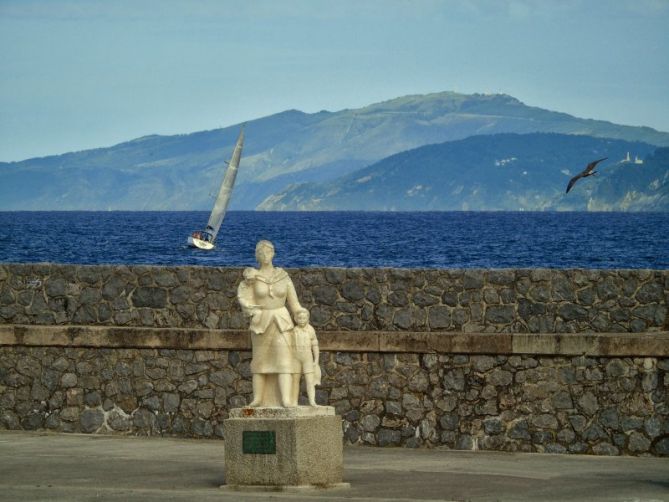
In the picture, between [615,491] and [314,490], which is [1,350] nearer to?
[314,490]

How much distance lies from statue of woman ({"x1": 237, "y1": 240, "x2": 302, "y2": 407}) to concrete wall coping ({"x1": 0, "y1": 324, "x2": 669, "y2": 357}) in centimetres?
376

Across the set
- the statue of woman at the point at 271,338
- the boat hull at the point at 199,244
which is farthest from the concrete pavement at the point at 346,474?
the boat hull at the point at 199,244

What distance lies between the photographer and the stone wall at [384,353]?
1706cm

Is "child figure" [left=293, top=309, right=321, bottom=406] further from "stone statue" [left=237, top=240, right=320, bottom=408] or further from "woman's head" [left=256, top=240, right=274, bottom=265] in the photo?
"woman's head" [left=256, top=240, right=274, bottom=265]

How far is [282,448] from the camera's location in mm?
13383

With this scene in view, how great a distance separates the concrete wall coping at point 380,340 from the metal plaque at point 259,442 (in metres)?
4.23

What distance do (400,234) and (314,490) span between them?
330 ft

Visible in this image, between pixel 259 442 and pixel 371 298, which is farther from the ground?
pixel 371 298

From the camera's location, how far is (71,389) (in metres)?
18.2

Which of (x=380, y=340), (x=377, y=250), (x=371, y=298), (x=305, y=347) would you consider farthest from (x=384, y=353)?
(x=377, y=250)

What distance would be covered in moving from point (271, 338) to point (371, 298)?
4.25 metres

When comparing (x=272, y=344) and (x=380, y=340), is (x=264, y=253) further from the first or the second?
(x=380, y=340)

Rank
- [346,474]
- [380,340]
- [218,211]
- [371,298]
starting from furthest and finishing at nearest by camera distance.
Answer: [218,211], [371,298], [380,340], [346,474]

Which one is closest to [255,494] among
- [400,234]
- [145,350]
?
[145,350]
